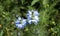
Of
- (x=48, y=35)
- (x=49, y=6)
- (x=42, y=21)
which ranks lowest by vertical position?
(x=48, y=35)

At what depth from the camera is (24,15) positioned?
230 cm

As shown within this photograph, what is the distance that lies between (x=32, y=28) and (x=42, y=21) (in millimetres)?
155

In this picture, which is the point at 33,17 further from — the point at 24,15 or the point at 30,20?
the point at 24,15

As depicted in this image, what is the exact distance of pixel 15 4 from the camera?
231 centimetres

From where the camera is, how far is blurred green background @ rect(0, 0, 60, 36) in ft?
6.87

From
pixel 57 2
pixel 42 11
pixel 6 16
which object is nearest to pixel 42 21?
pixel 42 11

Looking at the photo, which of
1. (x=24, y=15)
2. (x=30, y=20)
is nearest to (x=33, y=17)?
(x=30, y=20)

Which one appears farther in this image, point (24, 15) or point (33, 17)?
point (24, 15)

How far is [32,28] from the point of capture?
2.17 m

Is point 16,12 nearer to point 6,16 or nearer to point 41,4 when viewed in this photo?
point 6,16

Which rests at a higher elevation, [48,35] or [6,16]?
[6,16]

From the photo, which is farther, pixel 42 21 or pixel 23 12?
pixel 23 12

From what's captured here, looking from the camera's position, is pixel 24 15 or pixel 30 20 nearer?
pixel 30 20

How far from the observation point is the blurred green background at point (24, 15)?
2.09 metres
